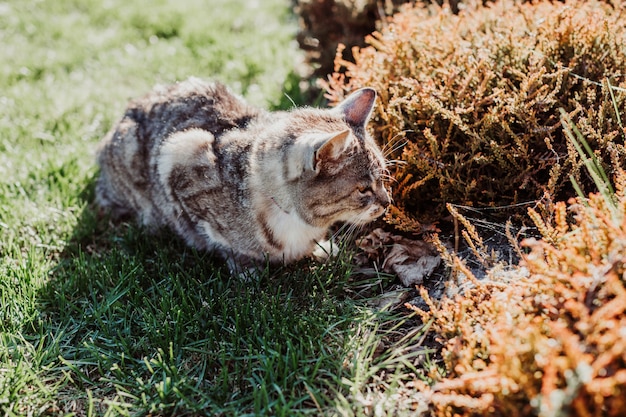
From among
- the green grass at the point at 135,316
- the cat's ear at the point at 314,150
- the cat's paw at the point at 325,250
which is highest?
the cat's ear at the point at 314,150

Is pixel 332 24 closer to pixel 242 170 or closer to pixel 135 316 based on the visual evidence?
pixel 242 170

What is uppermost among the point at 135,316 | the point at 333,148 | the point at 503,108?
the point at 503,108

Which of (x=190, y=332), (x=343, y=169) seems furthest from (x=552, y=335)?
(x=190, y=332)

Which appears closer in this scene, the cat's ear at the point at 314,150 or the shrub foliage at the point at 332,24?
the cat's ear at the point at 314,150

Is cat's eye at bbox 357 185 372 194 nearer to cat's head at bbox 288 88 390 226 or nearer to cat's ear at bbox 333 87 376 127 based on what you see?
cat's head at bbox 288 88 390 226

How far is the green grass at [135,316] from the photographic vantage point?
2.36 meters

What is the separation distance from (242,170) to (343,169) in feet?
1.88

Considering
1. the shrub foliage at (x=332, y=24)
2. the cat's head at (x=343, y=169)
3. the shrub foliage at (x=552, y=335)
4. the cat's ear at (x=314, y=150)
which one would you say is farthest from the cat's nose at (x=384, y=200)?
the shrub foliage at (x=332, y=24)

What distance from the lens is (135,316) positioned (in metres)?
2.81

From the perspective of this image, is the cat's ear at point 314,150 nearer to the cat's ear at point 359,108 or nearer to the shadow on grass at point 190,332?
the cat's ear at point 359,108

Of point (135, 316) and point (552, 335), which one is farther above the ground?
point (552, 335)

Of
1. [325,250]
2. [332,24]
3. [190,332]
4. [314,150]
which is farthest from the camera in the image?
[332,24]

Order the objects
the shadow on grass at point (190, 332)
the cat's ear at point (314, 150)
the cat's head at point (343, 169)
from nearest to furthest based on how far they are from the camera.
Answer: the shadow on grass at point (190, 332), the cat's ear at point (314, 150), the cat's head at point (343, 169)

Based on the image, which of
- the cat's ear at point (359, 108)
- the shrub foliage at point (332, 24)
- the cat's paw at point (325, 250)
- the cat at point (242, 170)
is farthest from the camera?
the shrub foliage at point (332, 24)
